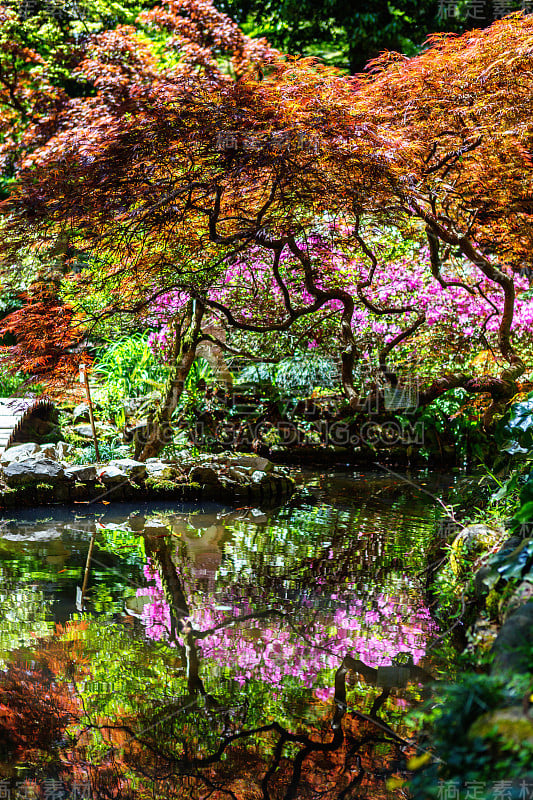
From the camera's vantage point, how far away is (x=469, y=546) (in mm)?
3385

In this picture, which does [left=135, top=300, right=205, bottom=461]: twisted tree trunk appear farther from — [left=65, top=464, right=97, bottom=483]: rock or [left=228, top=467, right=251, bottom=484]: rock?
[left=228, top=467, right=251, bottom=484]: rock

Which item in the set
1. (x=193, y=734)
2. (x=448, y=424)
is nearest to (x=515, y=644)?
(x=193, y=734)

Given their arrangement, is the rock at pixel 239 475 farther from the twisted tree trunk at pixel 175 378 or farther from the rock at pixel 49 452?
the rock at pixel 49 452

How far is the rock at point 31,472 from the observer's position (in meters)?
5.84

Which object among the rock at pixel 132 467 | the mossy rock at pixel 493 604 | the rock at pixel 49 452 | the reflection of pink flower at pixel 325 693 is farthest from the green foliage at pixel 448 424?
the reflection of pink flower at pixel 325 693

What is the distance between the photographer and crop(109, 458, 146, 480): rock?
6125mm

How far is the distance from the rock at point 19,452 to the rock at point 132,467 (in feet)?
3.06

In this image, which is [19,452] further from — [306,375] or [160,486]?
[306,375]

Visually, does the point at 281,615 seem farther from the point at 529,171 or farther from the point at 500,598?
the point at 529,171

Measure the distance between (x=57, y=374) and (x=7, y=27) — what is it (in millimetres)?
7872

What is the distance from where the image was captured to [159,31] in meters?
11.6

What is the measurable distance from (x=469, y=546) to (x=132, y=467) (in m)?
3.61

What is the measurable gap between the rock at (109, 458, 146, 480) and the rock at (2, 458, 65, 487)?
1.72ft

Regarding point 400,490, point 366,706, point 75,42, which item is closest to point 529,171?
point 400,490
